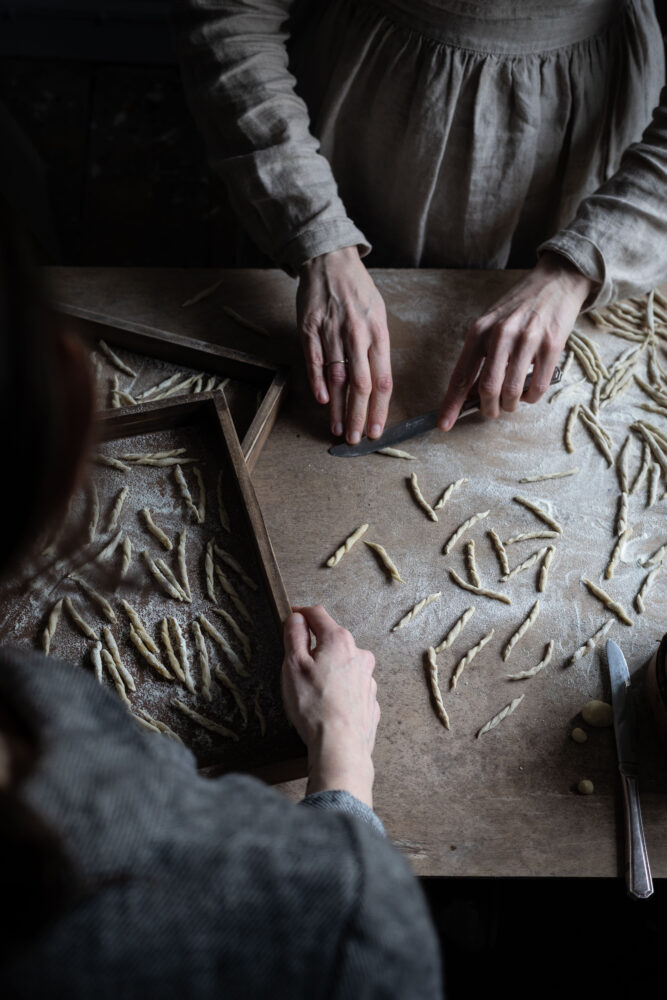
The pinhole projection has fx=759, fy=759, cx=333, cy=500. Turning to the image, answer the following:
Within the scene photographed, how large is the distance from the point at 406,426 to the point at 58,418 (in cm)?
92

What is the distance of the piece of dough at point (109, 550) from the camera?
1281mm

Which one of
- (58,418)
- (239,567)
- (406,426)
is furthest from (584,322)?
(58,418)

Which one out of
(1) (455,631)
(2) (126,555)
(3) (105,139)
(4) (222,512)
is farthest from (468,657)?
(3) (105,139)

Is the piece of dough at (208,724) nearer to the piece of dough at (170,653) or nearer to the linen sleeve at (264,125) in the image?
the piece of dough at (170,653)

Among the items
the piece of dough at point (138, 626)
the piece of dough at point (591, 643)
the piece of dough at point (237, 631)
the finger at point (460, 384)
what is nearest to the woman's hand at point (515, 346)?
the finger at point (460, 384)

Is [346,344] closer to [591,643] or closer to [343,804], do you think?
[591,643]

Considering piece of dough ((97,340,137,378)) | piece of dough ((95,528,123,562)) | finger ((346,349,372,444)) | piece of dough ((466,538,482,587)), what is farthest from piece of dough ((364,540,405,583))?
piece of dough ((97,340,137,378))

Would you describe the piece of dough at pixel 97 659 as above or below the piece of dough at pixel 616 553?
below

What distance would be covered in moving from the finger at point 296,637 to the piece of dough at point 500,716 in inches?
11.6

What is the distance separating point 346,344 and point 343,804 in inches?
34.2

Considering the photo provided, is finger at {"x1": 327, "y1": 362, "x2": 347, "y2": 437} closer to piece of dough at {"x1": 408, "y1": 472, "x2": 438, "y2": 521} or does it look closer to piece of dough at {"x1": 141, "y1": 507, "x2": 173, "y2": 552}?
piece of dough at {"x1": 408, "y1": 472, "x2": 438, "y2": 521}

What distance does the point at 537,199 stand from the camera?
5.99 ft

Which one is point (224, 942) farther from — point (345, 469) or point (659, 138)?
point (659, 138)

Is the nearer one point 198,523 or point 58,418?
point 58,418
